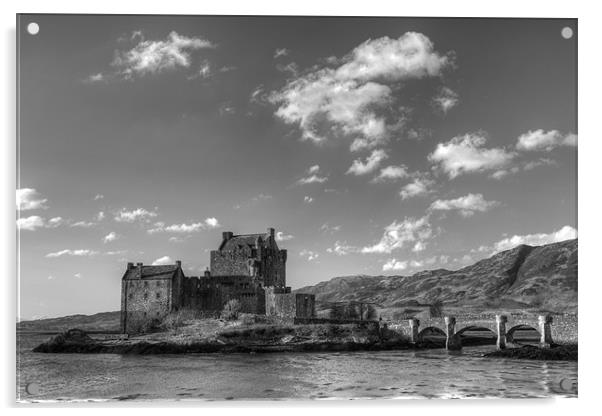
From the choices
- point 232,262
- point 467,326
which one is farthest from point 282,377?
point 467,326

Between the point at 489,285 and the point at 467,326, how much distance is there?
14059 mm

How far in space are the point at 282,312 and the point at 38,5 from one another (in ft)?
75.1

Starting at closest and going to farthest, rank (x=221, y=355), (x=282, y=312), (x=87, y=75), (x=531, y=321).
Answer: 1. (x=87, y=75)
2. (x=221, y=355)
3. (x=531, y=321)
4. (x=282, y=312)

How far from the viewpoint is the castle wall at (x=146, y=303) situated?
108 ft

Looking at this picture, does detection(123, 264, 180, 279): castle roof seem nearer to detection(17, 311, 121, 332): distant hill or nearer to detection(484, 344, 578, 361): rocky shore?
detection(17, 311, 121, 332): distant hill

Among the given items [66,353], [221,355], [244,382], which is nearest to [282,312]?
[221,355]

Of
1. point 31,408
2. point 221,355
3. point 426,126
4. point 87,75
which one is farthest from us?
point 221,355

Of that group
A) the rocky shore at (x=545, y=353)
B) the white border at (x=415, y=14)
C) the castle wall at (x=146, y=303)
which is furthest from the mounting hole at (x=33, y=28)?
the castle wall at (x=146, y=303)

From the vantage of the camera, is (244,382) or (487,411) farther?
(244,382)

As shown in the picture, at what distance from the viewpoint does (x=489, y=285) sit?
47.8 meters

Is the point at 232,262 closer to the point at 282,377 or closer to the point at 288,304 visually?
the point at 288,304
